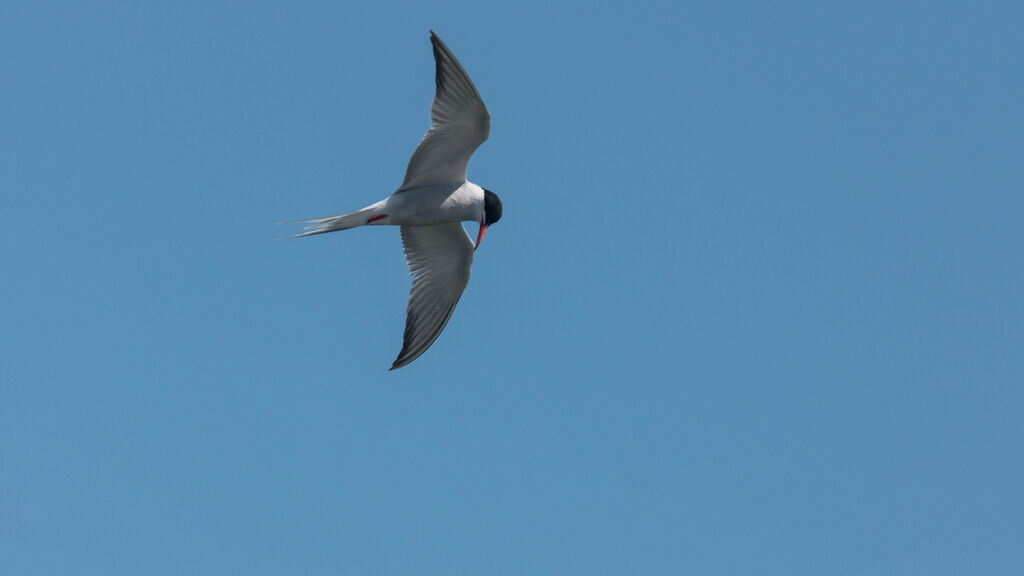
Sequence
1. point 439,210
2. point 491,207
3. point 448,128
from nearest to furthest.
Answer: point 448,128, point 439,210, point 491,207

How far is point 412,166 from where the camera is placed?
12.1m

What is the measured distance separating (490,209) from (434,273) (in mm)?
1347

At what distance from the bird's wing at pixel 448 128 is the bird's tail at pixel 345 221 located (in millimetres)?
467

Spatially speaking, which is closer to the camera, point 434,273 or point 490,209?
point 490,209

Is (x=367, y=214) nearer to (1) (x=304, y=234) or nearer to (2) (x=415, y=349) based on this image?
(1) (x=304, y=234)

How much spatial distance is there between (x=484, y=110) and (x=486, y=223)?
5.93ft

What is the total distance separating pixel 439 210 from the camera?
12.4 meters

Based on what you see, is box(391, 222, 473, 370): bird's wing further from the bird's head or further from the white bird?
the bird's head

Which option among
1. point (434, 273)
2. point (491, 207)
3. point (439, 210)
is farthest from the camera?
point (434, 273)

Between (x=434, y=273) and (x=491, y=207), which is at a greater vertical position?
(x=491, y=207)

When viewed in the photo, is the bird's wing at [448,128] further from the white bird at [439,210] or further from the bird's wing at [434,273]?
the bird's wing at [434,273]

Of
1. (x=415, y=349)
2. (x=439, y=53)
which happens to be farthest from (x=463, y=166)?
(x=415, y=349)

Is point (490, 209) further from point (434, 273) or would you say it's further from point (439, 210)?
point (434, 273)

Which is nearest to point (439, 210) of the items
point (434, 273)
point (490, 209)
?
point (490, 209)
